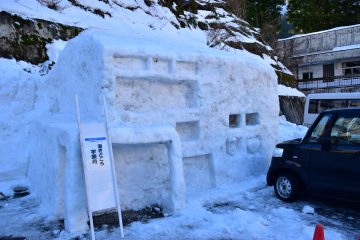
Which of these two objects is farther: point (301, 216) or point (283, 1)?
point (283, 1)

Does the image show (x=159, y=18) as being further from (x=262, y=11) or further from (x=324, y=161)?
(x=262, y=11)

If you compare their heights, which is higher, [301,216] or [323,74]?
[323,74]

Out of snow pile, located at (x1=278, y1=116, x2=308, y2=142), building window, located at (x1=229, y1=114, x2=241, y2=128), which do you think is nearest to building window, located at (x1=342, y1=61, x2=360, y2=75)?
snow pile, located at (x1=278, y1=116, x2=308, y2=142)

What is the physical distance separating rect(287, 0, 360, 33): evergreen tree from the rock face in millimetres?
32781

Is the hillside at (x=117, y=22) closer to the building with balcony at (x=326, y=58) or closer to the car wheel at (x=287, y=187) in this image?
the car wheel at (x=287, y=187)

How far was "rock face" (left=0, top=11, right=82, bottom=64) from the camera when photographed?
382 inches

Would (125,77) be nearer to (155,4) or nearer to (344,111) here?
(344,111)

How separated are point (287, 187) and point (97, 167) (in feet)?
11.5

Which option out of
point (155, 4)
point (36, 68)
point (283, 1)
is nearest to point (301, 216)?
point (36, 68)

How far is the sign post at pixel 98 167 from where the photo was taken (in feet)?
16.1

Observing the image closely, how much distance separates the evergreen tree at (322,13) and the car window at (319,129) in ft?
110

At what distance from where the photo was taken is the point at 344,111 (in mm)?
6090

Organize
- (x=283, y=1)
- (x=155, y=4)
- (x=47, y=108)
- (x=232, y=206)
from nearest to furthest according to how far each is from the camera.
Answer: (x=232, y=206) → (x=47, y=108) → (x=155, y=4) → (x=283, y=1)

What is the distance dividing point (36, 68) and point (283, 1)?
32720 millimetres
